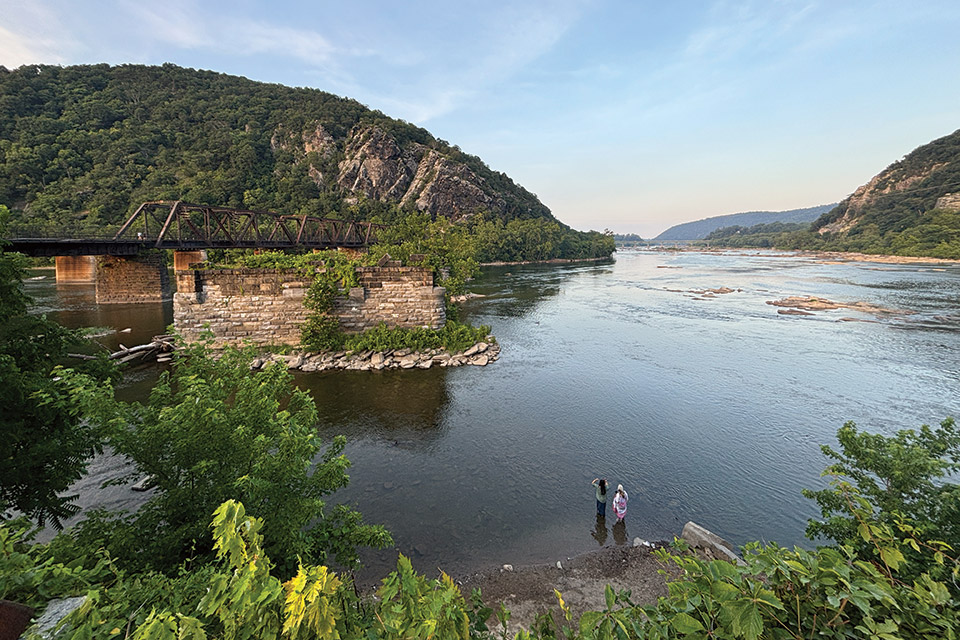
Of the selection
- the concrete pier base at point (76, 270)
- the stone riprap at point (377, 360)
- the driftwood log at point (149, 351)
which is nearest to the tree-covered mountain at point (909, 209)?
the stone riprap at point (377, 360)

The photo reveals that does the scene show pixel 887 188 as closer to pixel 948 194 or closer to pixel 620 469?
pixel 948 194

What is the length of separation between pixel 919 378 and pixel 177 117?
515ft

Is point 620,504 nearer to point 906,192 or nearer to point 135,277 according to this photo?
point 135,277

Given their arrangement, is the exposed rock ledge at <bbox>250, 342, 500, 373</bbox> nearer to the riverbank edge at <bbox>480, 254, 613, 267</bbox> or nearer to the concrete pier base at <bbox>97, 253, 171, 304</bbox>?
the concrete pier base at <bbox>97, 253, 171, 304</bbox>

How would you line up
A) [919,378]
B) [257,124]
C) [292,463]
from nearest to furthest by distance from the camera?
1. [292,463]
2. [919,378]
3. [257,124]

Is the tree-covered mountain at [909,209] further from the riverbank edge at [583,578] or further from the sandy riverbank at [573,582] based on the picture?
the sandy riverbank at [573,582]

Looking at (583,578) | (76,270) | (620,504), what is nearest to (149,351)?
(583,578)

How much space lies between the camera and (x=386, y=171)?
126875 millimetres

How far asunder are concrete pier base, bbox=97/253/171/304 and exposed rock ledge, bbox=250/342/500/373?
28.4 metres

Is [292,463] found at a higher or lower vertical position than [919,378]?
higher

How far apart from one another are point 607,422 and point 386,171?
12919 cm

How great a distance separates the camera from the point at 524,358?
2294 centimetres

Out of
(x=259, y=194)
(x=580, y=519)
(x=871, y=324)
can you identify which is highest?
(x=259, y=194)

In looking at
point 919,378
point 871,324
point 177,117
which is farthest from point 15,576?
point 177,117
